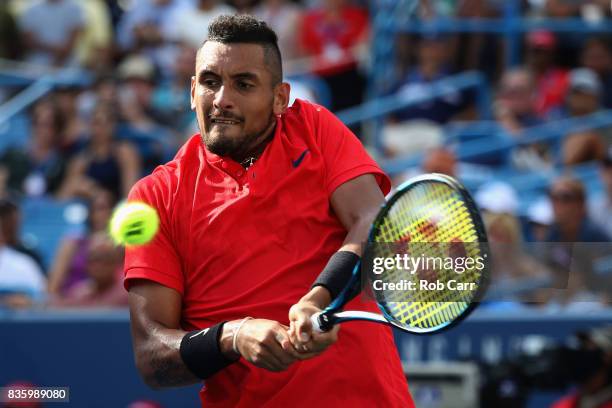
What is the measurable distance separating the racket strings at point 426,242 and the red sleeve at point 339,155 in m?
0.23

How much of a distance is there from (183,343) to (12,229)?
16.5 feet

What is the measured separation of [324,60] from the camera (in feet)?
33.4

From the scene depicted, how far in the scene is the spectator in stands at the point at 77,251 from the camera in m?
7.81

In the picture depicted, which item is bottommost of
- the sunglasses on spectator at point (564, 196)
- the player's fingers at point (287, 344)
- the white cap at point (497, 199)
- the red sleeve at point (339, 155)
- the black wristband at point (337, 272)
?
the player's fingers at point (287, 344)

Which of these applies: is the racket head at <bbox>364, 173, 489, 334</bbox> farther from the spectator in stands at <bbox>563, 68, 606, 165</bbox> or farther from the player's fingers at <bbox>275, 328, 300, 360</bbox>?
the spectator in stands at <bbox>563, 68, 606, 165</bbox>

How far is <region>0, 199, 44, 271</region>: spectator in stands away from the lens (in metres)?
8.00

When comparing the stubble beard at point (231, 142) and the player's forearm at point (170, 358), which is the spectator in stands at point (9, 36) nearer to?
the stubble beard at point (231, 142)

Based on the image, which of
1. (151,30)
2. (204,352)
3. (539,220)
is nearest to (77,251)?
(539,220)

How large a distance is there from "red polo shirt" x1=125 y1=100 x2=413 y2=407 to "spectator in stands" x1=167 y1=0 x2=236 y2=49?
702cm

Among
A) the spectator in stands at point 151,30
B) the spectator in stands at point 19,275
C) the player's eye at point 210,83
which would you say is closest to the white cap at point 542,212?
the spectator in stands at point 19,275

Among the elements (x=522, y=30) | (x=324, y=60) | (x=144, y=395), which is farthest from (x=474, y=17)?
(x=144, y=395)

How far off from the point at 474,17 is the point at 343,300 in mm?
6990

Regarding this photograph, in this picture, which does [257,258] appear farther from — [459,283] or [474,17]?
[474,17]

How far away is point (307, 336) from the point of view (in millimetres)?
3121
